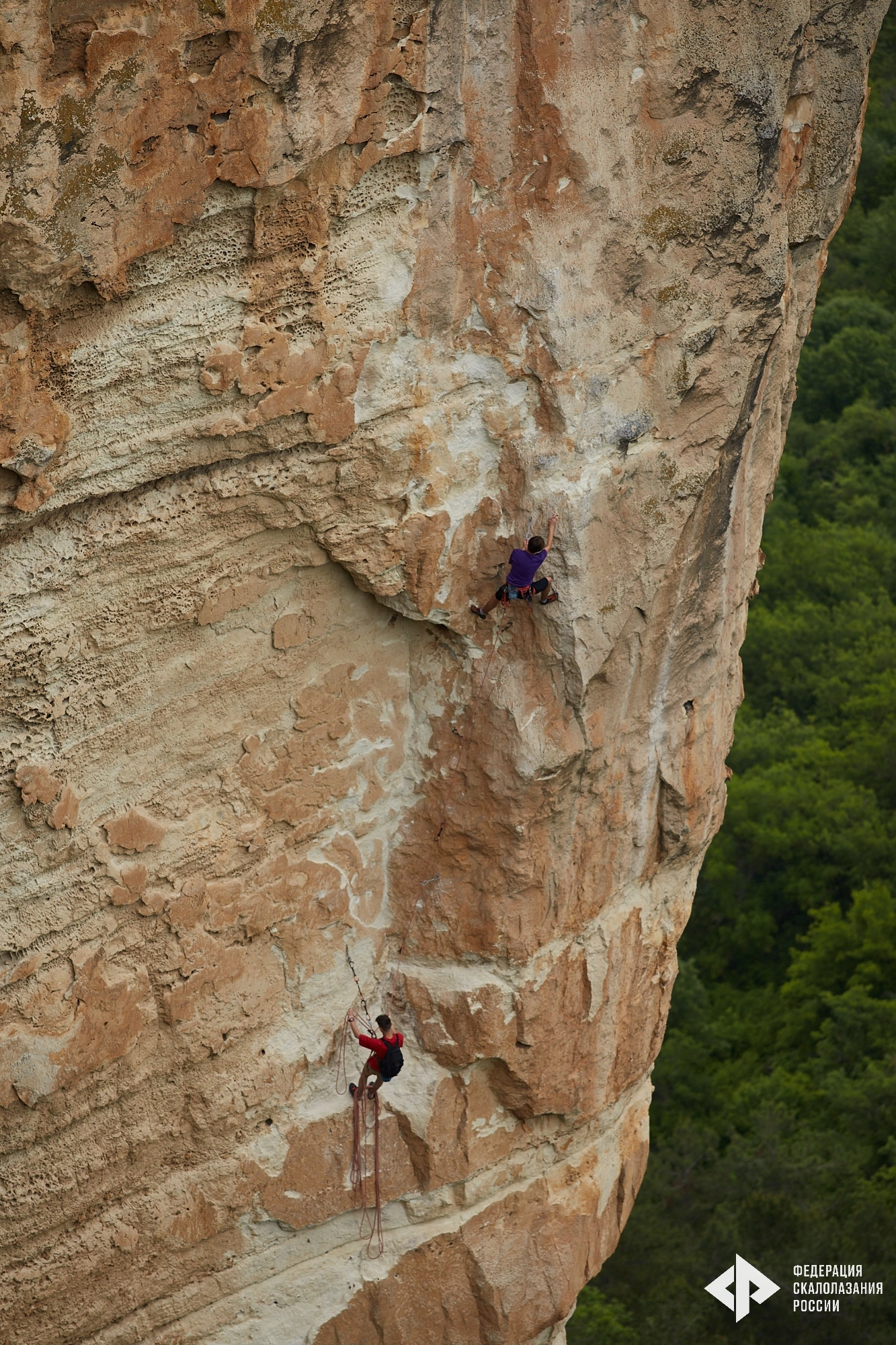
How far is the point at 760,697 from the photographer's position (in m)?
A: 27.0

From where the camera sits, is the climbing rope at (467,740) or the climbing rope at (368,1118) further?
the climbing rope at (368,1118)

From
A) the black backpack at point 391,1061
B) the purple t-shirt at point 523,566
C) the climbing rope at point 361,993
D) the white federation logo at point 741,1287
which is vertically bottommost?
the white federation logo at point 741,1287

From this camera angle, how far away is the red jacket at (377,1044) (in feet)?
31.0

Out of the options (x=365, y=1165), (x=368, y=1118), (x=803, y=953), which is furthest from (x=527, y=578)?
(x=803, y=953)

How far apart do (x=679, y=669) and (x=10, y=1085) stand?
16.5ft

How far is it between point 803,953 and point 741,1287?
5458mm

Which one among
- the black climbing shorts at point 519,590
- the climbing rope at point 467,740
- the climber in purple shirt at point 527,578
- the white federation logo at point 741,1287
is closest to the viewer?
the climber in purple shirt at point 527,578

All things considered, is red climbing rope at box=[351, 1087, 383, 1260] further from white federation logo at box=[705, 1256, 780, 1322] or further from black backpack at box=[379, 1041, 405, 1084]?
white federation logo at box=[705, 1256, 780, 1322]

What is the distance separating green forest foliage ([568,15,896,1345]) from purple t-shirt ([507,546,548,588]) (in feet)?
39.0

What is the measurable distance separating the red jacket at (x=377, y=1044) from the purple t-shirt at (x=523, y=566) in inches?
117

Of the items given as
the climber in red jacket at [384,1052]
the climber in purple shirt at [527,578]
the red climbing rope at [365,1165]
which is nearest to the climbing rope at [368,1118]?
the red climbing rope at [365,1165]

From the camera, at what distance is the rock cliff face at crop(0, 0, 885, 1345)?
24.8 feet

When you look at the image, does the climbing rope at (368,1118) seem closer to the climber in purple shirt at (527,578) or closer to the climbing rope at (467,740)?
the climbing rope at (467,740)

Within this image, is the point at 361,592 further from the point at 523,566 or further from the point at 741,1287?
the point at 741,1287
